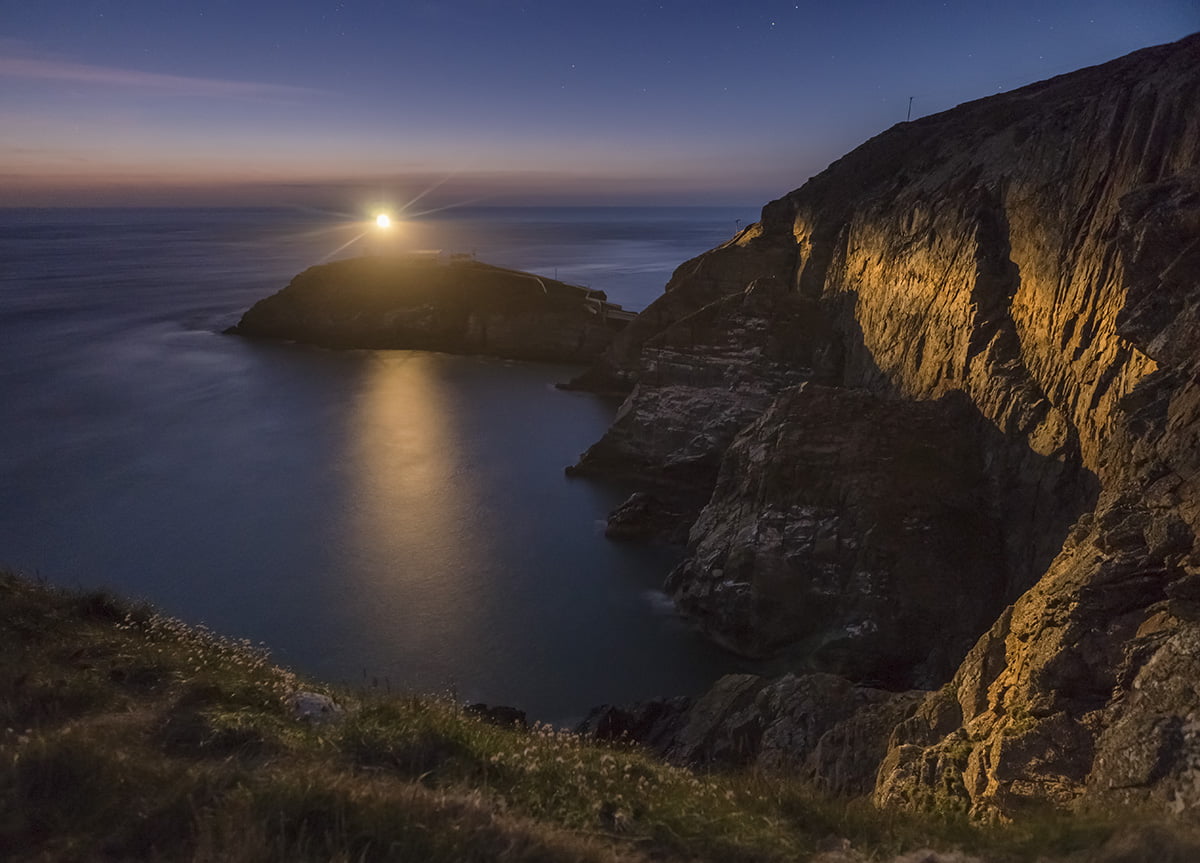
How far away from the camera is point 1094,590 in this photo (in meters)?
8.85

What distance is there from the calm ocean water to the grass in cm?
1110

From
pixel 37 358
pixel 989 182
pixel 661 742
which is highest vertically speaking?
pixel 989 182

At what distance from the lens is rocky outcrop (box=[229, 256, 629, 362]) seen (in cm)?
5703

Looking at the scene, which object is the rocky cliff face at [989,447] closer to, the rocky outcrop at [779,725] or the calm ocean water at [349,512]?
the rocky outcrop at [779,725]

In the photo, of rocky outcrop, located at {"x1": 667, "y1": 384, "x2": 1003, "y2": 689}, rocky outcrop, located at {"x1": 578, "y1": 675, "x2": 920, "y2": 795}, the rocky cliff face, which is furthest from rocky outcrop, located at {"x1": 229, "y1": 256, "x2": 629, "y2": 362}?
rocky outcrop, located at {"x1": 578, "y1": 675, "x2": 920, "y2": 795}

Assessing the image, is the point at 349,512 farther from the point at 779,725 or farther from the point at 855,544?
the point at 779,725

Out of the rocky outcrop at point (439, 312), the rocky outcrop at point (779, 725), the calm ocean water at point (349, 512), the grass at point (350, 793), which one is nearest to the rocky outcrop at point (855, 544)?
the calm ocean water at point (349, 512)

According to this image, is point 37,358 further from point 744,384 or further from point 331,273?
point 744,384

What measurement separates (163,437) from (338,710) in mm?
37844

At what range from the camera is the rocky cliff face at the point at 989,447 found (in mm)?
8234

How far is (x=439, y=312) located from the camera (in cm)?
6081

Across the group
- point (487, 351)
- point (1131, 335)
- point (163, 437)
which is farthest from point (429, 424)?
point (1131, 335)

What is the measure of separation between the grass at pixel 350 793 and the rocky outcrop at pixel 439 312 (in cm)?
4932

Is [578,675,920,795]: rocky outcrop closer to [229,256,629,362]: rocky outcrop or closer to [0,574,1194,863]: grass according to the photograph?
[0,574,1194,863]: grass
